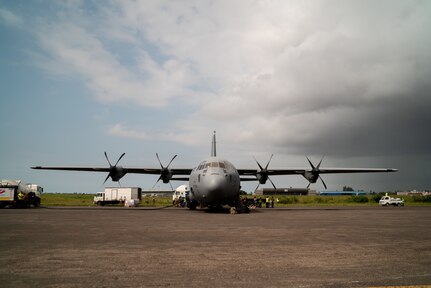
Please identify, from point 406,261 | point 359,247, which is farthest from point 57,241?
point 406,261

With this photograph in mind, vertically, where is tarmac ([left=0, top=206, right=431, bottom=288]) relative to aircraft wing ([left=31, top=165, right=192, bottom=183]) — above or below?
below

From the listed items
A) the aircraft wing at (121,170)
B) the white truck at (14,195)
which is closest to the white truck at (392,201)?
the aircraft wing at (121,170)

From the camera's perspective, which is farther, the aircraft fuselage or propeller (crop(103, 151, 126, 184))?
propeller (crop(103, 151, 126, 184))

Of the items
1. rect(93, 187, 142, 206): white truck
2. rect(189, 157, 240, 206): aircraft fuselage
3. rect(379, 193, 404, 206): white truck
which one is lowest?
rect(379, 193, 404, 206): white truck

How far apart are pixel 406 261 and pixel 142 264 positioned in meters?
5.36

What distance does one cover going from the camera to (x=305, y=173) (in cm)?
3556

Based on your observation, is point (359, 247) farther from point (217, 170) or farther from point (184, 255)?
point (217, 170)

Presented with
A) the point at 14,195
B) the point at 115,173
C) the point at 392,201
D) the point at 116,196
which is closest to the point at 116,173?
the point at 115,173

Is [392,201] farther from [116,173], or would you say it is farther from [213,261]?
[213,261]

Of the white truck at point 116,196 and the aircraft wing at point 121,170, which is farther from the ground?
the aircraft wing at point 121,170

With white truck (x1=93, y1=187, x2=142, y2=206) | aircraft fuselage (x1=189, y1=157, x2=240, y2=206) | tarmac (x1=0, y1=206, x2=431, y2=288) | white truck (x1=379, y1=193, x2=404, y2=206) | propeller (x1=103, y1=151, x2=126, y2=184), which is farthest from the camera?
white truck (x1=93, y1=187, x2=142, y2=206)

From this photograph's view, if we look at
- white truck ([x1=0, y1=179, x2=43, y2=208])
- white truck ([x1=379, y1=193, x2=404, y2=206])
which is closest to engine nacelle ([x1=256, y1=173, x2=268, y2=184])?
white truck ([x1=0, y1=179, x2=43, y2=208])

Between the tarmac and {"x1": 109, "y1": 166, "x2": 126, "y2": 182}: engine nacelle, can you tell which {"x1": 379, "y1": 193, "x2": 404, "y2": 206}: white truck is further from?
the tarmac

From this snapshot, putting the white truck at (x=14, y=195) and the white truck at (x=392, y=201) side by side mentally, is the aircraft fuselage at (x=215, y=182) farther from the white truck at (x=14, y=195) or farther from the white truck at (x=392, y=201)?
the white truck at (x=392, y=201)
